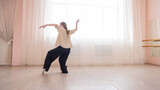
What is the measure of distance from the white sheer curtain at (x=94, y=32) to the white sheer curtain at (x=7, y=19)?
0.46 meters

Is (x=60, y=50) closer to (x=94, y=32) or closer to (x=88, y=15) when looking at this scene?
(x=94, y=32)

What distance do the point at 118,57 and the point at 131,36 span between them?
35.1 inches

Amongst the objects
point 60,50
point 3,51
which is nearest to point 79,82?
point 60,50

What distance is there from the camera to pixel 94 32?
13.8 feet

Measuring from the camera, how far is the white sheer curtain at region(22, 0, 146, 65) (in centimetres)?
394

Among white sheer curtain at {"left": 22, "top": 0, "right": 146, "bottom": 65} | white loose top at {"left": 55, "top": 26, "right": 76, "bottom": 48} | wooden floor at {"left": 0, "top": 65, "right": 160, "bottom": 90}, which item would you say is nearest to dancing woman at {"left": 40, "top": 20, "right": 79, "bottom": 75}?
white loose top at {"left": 55, "top": 26, "right": 76, "bottom": 48}

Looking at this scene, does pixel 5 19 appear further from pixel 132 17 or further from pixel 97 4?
pixel 132 17

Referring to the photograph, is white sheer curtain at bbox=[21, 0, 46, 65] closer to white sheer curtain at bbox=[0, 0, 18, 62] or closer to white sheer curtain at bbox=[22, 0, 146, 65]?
white sheer curtain at bbox=[22, 0, 146, 65]

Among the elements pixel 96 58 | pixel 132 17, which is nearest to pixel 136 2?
pixel 132 17

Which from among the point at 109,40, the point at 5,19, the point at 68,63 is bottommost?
the point at 68,63

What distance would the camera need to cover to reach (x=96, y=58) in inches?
165

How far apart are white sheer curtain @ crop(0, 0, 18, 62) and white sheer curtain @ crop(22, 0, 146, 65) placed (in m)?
0.46

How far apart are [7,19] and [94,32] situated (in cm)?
278

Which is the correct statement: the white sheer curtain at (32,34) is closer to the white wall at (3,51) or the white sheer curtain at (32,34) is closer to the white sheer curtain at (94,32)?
the white sheer curtain at (94,32)
